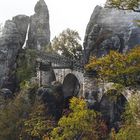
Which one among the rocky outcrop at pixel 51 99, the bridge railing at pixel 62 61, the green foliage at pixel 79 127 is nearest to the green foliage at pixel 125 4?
the green foliage at pixel 79 127

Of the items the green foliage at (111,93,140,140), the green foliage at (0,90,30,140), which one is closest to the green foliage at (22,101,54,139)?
the green foliage at (0,90,30,140)

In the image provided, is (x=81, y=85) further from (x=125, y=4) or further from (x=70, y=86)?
(x=125, y=4)

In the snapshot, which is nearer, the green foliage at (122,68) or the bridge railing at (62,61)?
the green foliage at (122,68)

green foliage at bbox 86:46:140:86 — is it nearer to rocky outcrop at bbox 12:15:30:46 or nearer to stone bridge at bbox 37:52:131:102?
stone bridge at bbox 37:52:131:102

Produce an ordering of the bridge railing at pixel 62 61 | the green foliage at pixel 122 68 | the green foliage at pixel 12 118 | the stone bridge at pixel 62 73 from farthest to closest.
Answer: the stone bridge at pixel 62 73 → the bridge railing at pixel 62 61 → the green foliage at pixel 12 118 → the green foliage at pixel 122 68

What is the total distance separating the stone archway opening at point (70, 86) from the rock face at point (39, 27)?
60.5 ft

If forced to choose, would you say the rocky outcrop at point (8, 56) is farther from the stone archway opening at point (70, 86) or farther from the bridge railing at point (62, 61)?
the stone archway opening at point (70, 86)

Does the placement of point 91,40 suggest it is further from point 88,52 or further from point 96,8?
point 96,8

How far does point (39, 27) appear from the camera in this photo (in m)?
81.0

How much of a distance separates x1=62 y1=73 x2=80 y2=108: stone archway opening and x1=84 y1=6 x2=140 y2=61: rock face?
340 cm

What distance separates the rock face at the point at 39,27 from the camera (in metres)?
79.5

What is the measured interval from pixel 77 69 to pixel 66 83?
5.16 metres

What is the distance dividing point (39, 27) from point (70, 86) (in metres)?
21.9

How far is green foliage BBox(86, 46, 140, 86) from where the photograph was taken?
88.3ft
